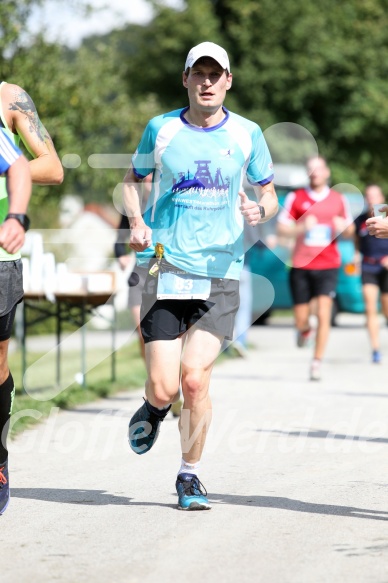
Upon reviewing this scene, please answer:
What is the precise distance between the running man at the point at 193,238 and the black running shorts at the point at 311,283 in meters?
6.67

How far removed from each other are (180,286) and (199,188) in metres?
0.48

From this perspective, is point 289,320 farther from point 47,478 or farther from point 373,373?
point 47,478

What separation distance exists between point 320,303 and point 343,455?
16.6 feet

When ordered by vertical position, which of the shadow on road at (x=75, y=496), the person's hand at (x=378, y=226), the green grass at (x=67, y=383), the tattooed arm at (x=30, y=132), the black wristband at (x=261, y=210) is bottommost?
the green grass at (x=67, y=383)

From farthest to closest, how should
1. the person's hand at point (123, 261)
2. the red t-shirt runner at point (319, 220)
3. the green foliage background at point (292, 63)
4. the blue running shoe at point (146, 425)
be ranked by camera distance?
the green foliage background at point (292, 63), the red t-shirt runner at point (319, 220), the person's hand at point (123, 261), the blue running shoe at point (146, 425)

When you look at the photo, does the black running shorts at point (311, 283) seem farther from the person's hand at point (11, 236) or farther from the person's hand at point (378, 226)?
the person's hand at point (11, 236)

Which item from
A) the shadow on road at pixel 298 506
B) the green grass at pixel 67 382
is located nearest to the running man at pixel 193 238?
the shadow on road at pixel 298 506

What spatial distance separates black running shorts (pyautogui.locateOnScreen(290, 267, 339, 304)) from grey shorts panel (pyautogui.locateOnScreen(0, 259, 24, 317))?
24.2 ft

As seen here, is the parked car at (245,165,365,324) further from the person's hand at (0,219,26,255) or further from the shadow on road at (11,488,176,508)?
the person's hand at (0,219,26,255)

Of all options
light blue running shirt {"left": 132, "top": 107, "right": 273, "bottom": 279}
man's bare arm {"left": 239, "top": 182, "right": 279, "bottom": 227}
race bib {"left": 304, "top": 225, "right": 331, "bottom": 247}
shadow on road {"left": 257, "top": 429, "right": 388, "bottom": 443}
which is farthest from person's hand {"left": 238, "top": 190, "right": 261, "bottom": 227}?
race bib {"left": 304, "top": 225, "right": 331, "bottom": 247}

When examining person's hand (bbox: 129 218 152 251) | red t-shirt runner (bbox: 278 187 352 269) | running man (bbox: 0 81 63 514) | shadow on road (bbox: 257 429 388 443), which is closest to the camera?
running man (bbox: 0 81 63 514)

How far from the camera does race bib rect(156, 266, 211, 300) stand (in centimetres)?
599

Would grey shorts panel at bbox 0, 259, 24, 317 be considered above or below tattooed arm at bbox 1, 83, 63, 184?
below

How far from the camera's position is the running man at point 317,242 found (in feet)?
41.6
